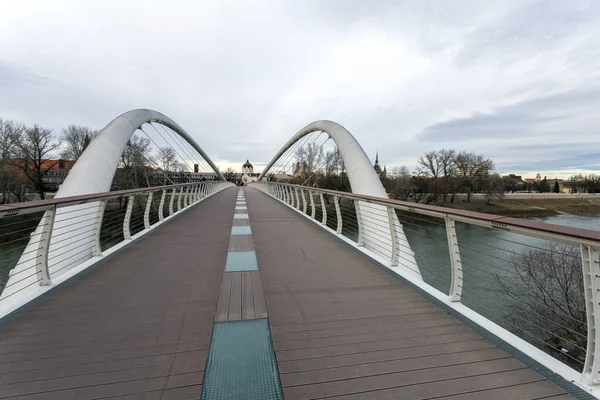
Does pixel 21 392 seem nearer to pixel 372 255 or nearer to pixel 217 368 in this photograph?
pixel 217 368

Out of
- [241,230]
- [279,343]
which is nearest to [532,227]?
[279,343]

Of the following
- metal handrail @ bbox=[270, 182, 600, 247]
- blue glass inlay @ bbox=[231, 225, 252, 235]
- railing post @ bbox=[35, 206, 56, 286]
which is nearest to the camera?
metal handrail @ bbox=[270, 182, 600, 247]

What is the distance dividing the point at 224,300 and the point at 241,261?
1267 mm

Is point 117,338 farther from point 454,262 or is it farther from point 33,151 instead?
point 33,151

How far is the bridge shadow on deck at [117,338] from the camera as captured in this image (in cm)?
162

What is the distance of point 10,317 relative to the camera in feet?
7.68

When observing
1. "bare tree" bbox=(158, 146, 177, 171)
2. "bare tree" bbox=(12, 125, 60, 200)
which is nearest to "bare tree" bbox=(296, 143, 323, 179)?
"bare tree" bbox=(158, 146, 177, 171)

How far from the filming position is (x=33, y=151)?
3328 centimetres

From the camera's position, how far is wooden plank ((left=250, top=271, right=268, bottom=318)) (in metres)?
2.46

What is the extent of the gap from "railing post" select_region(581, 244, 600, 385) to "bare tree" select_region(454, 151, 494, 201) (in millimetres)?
53175

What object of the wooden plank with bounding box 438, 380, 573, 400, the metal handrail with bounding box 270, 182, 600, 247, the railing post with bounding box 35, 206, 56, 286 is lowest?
the wooden plank with bounding box 438, 380, 573, 400

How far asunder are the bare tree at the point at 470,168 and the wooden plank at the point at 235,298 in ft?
174

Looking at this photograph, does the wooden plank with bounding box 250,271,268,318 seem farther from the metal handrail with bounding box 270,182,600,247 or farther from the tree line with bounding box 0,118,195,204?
Answer: the tree line with bounding box 0,118,195,204

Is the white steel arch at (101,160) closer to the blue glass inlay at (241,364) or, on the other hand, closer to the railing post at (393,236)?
the blue glass inlay at (241,364)
